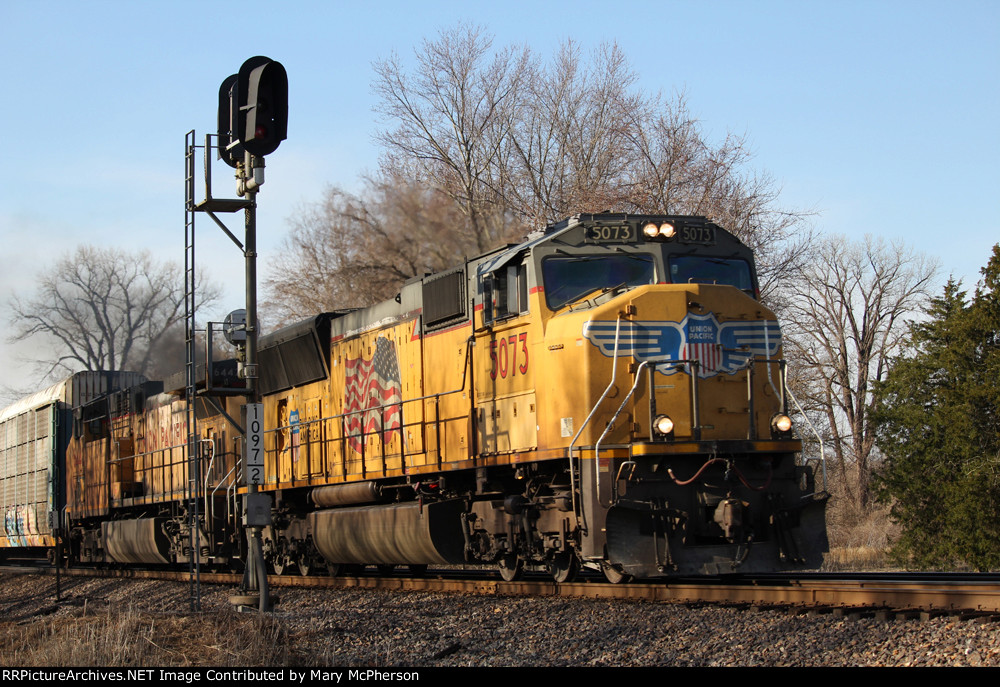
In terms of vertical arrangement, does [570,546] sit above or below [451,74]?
below

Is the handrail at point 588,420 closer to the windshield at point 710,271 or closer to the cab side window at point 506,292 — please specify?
the windshield at point 710,271

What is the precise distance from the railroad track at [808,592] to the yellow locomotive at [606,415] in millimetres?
270

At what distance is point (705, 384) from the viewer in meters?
9.99

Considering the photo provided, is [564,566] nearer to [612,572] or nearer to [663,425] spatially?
[612,572]

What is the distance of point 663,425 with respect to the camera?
31.4 ft

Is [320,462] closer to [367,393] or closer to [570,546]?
[367,393]

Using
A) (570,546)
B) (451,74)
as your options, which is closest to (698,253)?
(570,546)

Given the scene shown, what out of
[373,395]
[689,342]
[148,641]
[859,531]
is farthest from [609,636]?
Answer: [859,531]

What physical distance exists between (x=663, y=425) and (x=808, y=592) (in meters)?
1.92

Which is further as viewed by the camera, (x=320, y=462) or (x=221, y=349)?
(x=221, y=349)

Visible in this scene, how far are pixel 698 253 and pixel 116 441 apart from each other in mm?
15920

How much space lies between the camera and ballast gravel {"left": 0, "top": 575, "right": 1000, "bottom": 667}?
678 centimetres

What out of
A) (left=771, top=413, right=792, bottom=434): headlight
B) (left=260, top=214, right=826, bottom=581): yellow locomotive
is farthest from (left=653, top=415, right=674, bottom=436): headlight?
(left=771, top=413, right=792, bottom=434): headlight

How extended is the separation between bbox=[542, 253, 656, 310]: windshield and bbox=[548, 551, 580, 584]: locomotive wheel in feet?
8.53
